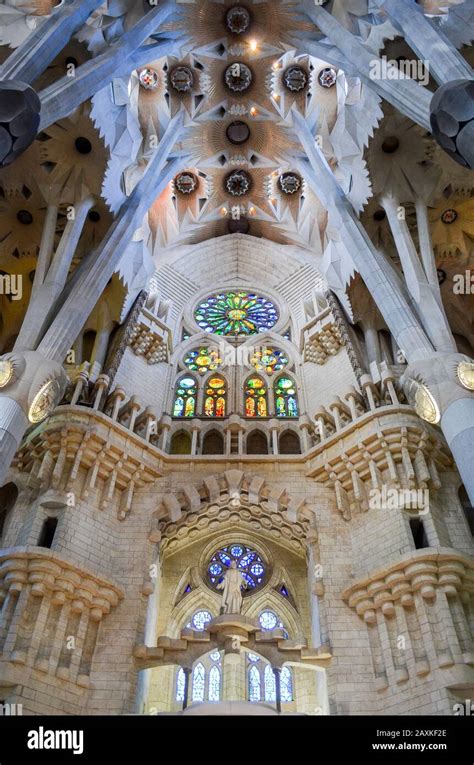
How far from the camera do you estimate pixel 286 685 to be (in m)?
12.8

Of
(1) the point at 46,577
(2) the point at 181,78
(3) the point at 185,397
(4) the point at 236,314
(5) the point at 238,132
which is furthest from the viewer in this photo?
(4) the point at 236,314

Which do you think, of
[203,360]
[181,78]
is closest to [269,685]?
[203,360]

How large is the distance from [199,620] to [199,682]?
1357 millimetres

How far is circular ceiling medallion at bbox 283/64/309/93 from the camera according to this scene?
A: 19.0 m

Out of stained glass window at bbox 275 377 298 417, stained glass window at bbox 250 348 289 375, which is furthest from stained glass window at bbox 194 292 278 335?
stained glass window at bbox 275 377 298 417

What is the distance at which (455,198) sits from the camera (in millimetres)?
13227

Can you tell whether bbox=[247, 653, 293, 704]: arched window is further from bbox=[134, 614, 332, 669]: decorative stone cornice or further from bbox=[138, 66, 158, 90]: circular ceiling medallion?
bbox=[138, 66, 158, 90]: circular ceiling medallion

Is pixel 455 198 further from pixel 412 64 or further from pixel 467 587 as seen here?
pixel 467 587

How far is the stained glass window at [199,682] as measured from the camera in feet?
41.8

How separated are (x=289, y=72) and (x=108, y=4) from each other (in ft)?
25.0

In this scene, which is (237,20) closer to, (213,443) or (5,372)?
(213,443)

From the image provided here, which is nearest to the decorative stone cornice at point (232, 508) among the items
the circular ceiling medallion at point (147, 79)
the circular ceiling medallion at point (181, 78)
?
the circular ceiling medallion at point (147, 79)

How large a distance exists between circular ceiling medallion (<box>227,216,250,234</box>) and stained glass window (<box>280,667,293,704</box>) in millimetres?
15639
